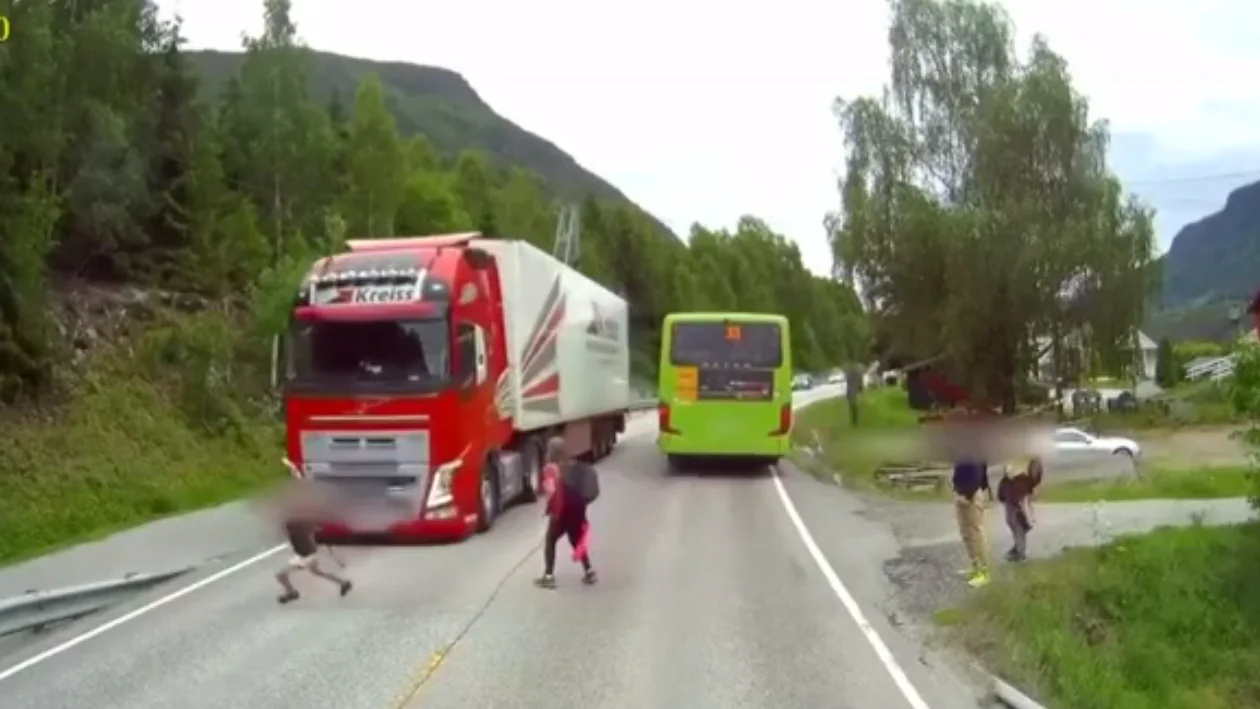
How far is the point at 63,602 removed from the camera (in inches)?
613

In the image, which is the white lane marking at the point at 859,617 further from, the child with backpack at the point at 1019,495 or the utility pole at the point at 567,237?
the utility pole at the point at 567,237

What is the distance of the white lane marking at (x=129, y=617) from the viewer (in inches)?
509

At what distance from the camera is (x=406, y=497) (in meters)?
20.5

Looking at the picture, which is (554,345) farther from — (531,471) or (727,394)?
(727,394)

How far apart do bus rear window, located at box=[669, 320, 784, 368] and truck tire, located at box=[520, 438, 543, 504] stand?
629 cm

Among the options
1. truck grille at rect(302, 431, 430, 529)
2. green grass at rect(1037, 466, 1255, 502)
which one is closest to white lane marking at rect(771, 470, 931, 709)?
truck grille at rect(302, 431, 430, 529)

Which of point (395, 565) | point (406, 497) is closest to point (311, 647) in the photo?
point (395, 565)

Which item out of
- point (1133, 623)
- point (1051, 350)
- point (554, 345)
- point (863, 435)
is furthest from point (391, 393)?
point (1051, 350)

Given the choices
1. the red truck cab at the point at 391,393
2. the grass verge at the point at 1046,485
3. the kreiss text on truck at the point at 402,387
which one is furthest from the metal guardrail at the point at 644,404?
the red truck cab at the point at 391,393

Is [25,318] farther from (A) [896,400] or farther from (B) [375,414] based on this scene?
(A) [896,400]

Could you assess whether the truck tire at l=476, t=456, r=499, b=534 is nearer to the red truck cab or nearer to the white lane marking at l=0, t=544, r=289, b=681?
the red truck cab

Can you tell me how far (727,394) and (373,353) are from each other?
12975 millimetres

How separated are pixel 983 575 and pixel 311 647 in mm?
7393

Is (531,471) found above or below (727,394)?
below
